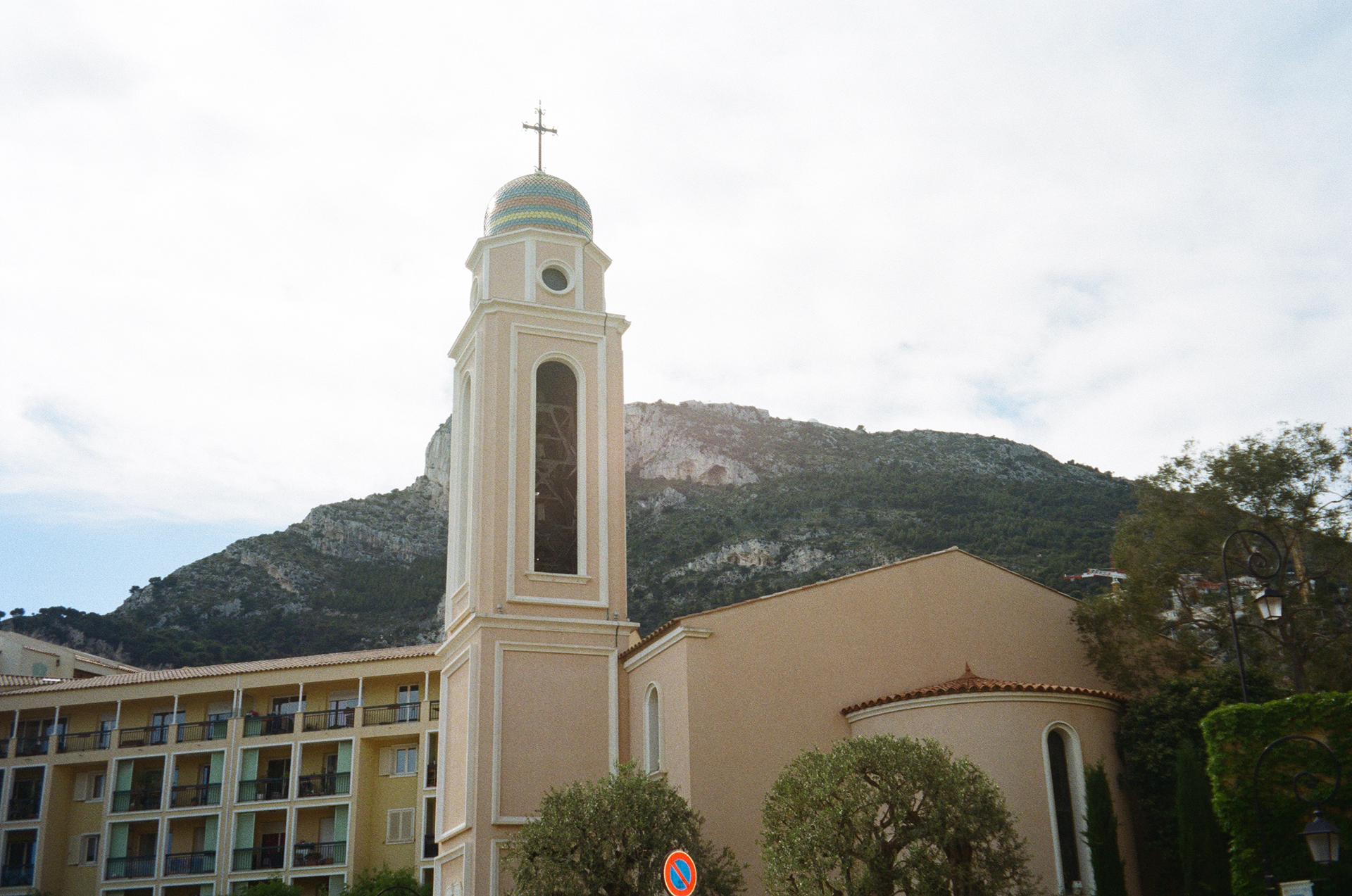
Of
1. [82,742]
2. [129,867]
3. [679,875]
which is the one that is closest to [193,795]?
[129,867]

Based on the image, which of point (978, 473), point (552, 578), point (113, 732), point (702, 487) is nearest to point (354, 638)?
point (113, 732)

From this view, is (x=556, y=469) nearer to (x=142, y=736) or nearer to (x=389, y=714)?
(x=389, y=714)

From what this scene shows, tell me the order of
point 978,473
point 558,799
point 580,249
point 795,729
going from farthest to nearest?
point 978,473 → point 580,249 → point 795,729 → point 558,799

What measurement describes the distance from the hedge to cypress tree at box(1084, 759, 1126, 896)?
2549 mm

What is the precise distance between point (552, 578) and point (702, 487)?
6260 centimetres

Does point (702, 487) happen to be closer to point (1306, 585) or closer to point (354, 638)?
point (354, 638)

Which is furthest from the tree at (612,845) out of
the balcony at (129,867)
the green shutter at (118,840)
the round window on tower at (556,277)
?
the green shutter at (118,840)

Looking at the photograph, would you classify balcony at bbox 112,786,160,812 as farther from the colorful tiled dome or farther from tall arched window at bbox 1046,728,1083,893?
tall arched window at bbox 1046,728,1083,893

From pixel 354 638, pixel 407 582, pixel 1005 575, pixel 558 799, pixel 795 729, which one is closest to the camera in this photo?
pixel 558 799

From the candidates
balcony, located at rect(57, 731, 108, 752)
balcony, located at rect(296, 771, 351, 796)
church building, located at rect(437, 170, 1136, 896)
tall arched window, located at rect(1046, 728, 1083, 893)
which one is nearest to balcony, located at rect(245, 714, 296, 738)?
balcony, located at rect(296, 771, 351, 796)

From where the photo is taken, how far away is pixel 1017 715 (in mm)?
22422

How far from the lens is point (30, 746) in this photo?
52812 mm

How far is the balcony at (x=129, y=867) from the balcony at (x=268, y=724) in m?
6.20

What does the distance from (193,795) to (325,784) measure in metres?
6.00
